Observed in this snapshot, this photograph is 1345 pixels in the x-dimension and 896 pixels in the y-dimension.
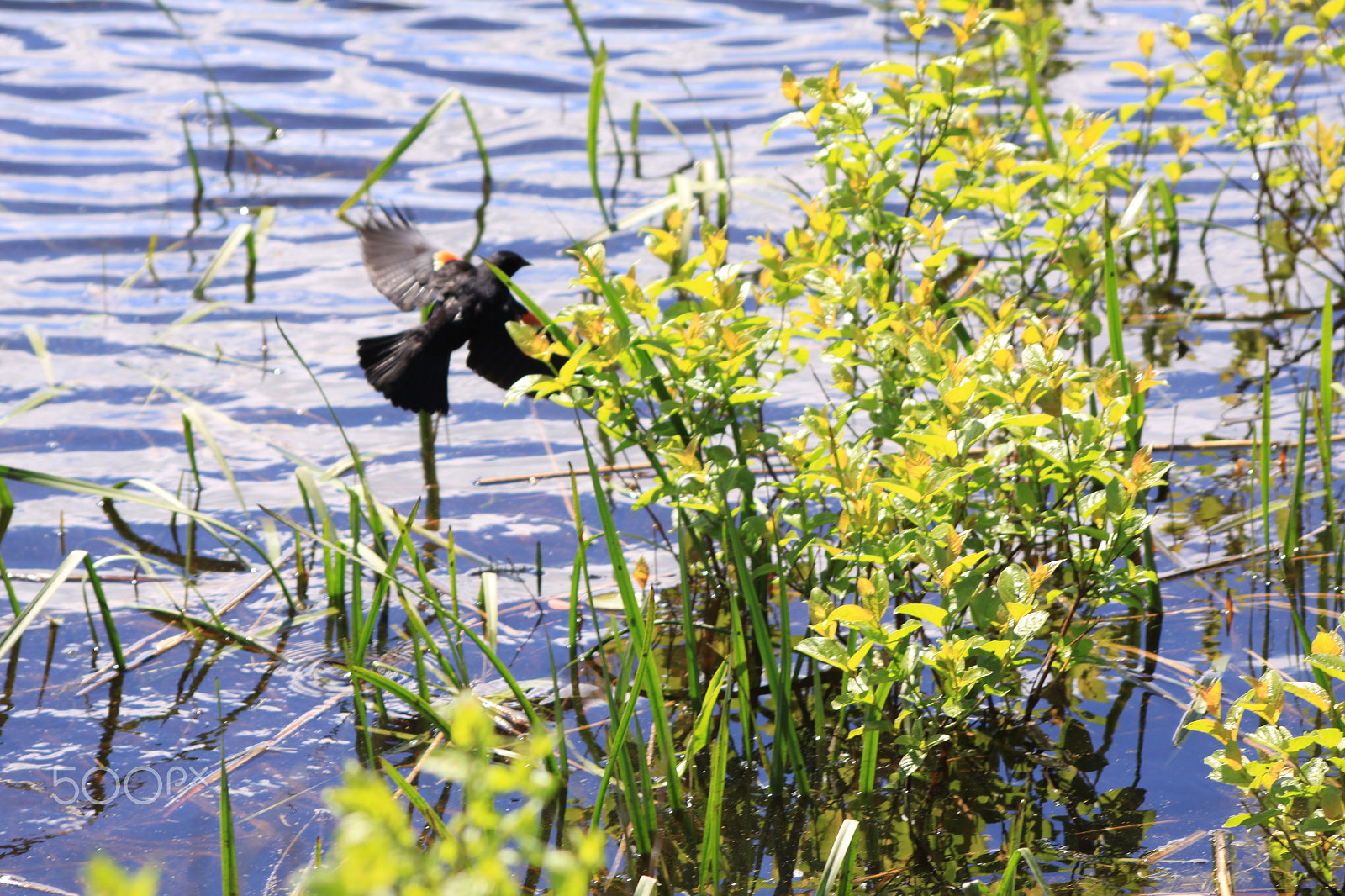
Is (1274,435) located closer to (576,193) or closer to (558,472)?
(558,472)

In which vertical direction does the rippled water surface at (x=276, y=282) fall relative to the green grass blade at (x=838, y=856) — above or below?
above

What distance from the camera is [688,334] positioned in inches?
92.0

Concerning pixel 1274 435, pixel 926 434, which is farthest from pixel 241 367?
pixel 1274 435

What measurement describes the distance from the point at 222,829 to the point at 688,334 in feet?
4.00

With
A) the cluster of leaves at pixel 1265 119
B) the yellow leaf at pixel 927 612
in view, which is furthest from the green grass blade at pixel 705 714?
the cluster of leaves at pixel 1265 119

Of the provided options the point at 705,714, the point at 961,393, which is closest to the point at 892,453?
the point at 961,393

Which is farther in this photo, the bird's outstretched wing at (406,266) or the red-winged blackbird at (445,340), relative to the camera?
the bird's outstretched wing at (406,266)

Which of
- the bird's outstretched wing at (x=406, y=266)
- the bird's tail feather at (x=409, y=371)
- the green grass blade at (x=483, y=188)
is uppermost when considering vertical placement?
the green grass blade at (x=483, y=188)

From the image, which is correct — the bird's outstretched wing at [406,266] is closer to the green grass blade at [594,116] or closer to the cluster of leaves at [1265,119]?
the green grass blade at [594,116]

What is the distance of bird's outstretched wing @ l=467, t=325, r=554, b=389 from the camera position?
385 centimetres

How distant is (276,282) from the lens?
5160 mm

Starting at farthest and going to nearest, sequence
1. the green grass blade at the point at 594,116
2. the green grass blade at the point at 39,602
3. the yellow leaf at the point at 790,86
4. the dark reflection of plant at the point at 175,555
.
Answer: the green grass blade at the point at 594,116
the dark reflection of plant at the point at 175,555
the yellow leaf at the point at 790,86
the green grass blade at the point at 39,602

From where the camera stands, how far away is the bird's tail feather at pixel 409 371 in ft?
12.0

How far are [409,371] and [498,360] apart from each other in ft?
1.13
